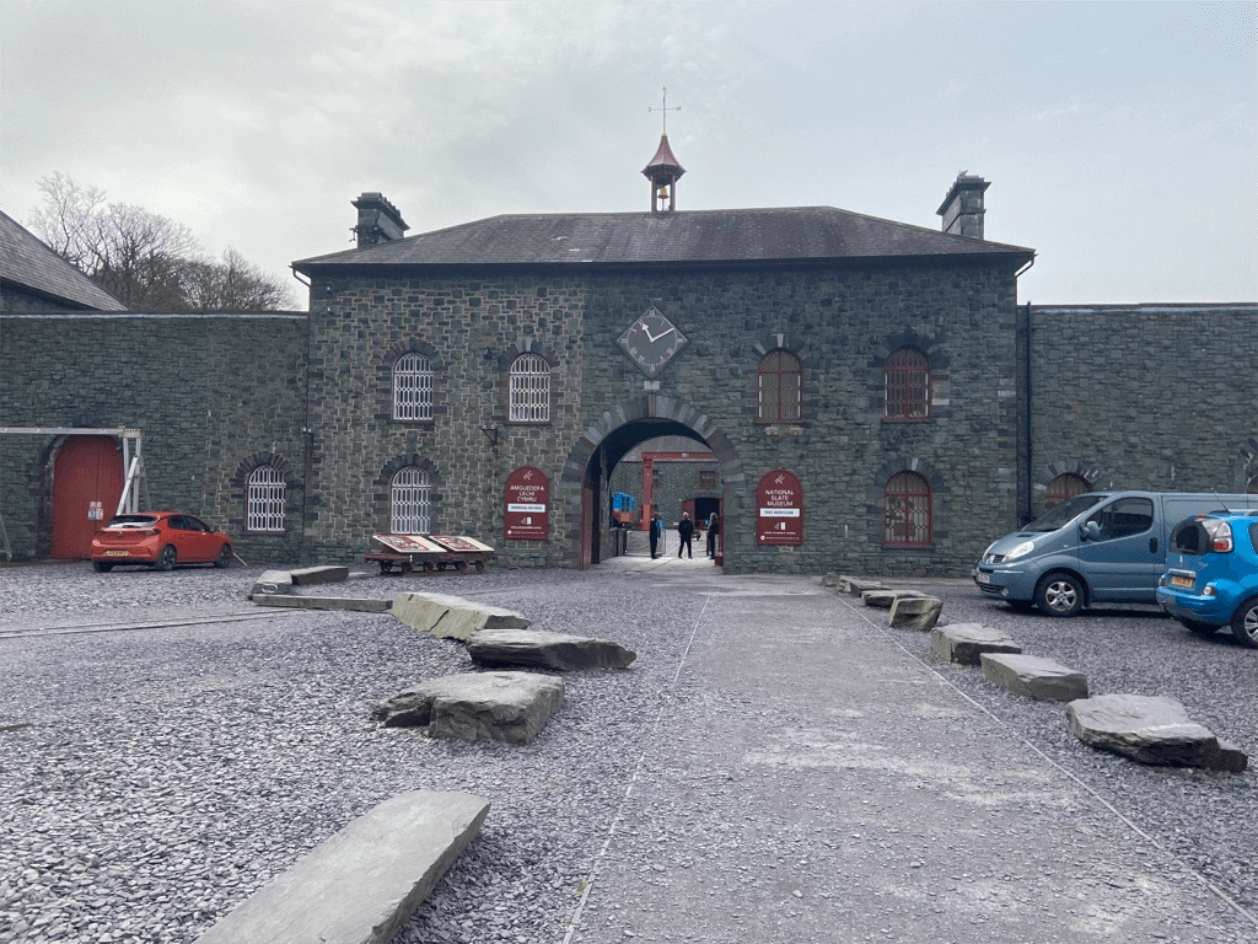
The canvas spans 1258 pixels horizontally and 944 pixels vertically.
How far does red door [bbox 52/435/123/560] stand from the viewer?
22781 mm

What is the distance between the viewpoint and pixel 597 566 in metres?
23.7

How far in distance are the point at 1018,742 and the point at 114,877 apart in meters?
4.60

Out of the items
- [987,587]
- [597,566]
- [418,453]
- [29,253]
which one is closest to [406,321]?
[418,453]

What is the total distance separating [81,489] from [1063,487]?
925 inches

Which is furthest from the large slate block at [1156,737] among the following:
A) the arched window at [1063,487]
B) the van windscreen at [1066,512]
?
the arched window at [1063,487]

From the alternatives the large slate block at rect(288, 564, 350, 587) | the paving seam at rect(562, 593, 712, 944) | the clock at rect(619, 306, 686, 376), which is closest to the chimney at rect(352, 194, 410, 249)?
the clock at rect(619, 306, 686, 376)

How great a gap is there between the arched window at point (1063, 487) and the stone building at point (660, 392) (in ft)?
0.21

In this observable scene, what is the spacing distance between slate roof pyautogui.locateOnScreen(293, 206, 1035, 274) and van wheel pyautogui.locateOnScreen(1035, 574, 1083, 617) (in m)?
10.0

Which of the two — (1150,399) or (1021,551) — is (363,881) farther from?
(1150,399)

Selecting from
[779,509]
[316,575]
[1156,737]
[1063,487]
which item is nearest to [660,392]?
[779,509]

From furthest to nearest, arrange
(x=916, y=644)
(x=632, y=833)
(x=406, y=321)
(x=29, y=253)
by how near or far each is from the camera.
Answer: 1. (x=29, y=253)
2. (x=406, y=321)
3. (x=916, y=644)
4. (x=632, y=833)

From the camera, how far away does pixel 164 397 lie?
22312 mm

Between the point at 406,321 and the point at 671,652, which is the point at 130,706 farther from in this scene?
the point at 406,321

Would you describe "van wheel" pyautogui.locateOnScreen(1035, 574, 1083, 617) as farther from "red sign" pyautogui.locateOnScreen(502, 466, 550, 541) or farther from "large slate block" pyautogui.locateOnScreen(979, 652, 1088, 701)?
"red sign" pyautogui.locateOnScreen(502, 466, 550, 541)
